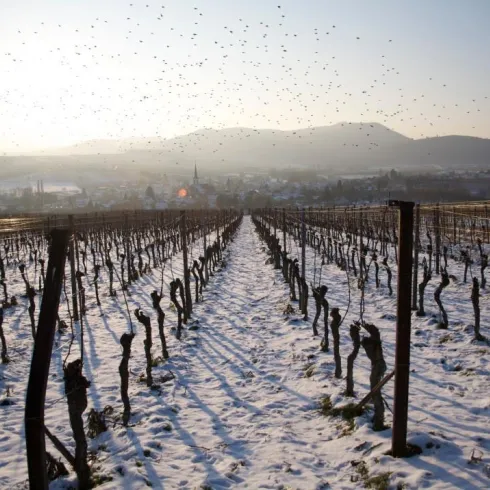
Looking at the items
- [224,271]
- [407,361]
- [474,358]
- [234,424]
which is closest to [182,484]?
[234,424]

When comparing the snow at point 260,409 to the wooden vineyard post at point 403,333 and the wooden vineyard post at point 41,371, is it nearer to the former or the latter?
the wooden vineyard post at point 403,333

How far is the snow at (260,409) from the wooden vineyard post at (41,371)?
3.70 feet

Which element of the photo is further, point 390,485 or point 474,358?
point 474,358

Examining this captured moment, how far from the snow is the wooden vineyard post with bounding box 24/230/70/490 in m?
1.13

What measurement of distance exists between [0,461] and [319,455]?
2825 millimetres

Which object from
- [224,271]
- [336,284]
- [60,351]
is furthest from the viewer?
[224,271]

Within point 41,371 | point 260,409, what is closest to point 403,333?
point 260,409

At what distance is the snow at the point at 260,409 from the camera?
356 cm

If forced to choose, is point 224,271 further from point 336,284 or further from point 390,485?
point 390,485

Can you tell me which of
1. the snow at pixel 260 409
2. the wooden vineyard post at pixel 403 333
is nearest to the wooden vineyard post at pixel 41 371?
the snow at pixel 260 409

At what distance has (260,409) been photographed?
4.83 meters

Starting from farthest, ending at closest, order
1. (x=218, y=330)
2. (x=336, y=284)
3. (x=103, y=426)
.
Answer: (x=336, y=284), (x=218, y=330), (x=103, y=426)

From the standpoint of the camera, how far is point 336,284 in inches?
459

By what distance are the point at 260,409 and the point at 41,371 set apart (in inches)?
113
